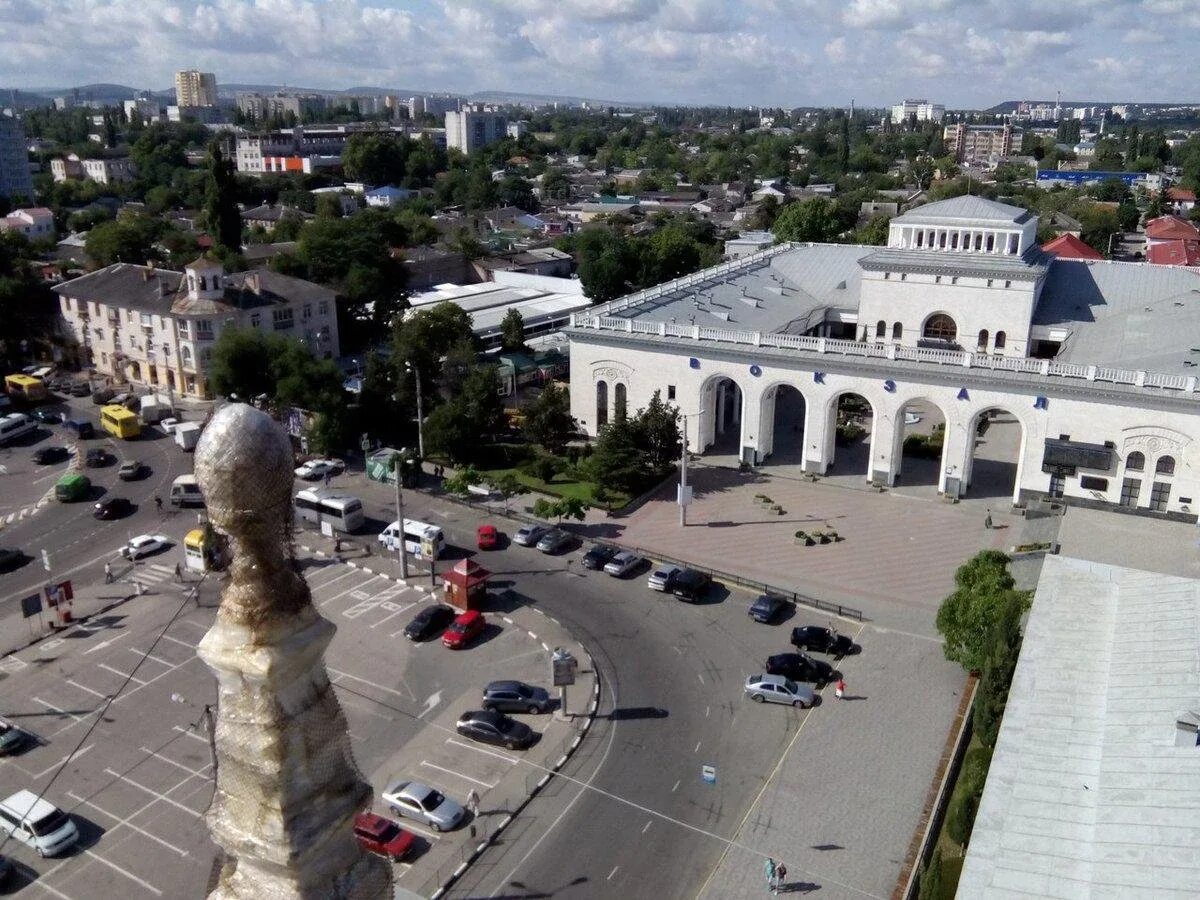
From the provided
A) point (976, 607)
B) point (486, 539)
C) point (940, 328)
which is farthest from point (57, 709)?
point (940, 328)

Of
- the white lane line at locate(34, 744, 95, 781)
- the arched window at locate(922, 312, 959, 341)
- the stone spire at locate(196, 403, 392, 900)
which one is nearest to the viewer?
the stone spire at locate(196, 403, 392, 900)

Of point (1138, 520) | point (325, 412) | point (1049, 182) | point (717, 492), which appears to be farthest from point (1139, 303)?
point (1049, 182)

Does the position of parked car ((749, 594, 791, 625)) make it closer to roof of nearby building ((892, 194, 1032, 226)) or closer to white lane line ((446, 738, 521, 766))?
white lane line ((446, 738, 521, 766))

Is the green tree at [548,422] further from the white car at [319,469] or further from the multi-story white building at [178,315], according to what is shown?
the multi-story white building at [178,315]

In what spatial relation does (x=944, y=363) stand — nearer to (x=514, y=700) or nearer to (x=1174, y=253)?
(x=514, y=700)

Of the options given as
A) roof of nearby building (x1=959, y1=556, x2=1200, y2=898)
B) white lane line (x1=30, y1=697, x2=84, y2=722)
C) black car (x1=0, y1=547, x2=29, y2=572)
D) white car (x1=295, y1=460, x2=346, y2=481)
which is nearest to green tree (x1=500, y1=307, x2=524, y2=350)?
white car (x1=295, y1=460, x2=346, y2=481)
